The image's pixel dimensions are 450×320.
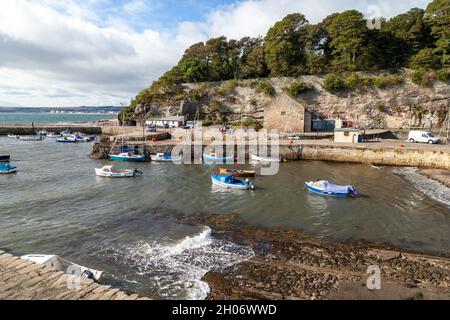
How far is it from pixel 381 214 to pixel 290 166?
15359mm

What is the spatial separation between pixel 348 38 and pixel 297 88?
13.1m

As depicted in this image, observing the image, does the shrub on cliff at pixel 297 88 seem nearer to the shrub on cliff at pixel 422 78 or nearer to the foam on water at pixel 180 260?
the shrub on cliff at pixel 422 78

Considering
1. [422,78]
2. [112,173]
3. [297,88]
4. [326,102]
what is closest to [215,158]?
[112,173]

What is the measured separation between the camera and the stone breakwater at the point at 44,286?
23.9 ft

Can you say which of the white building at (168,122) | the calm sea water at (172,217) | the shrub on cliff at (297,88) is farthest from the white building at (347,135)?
the white building at (168,122)

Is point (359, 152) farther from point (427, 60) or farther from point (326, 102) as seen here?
point (427, 60)

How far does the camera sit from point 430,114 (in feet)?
155

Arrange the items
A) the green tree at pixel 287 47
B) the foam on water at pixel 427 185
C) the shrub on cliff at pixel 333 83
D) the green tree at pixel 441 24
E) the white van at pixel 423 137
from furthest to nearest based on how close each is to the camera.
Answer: the green tree at pixel 287 47 < the shrub on cliff at pixel 333 83 < the green tree at pixel 441 24 < the white van at pixel 423 137 < the foam on water at pixel 427 185

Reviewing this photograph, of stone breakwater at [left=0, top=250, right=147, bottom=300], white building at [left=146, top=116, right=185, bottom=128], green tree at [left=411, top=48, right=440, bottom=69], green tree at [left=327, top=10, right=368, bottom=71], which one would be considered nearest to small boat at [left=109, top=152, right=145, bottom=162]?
white building at [left=146, top=116, right=185, bottom=128]

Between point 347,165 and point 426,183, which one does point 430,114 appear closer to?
point 347,165

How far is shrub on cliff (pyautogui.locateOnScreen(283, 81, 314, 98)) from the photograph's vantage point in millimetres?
53094

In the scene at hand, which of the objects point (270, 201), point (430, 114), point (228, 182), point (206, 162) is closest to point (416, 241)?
point (270, 201)

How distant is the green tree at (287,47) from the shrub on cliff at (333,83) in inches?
282

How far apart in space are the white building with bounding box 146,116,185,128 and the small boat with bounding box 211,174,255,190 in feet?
103
